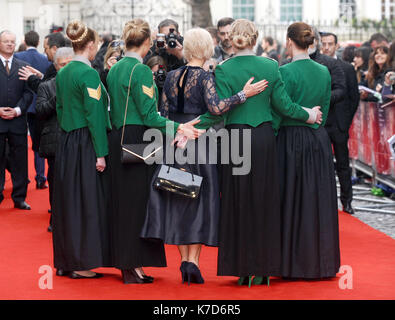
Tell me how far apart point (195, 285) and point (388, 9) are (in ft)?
127

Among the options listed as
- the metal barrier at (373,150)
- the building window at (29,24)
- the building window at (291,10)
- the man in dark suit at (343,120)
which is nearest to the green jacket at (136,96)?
the man in dark suit at (343,120)

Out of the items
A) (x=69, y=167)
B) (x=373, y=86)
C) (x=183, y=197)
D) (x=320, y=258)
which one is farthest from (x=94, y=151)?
(x=373, y=86)

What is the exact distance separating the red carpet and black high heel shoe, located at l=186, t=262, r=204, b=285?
63 millimetres

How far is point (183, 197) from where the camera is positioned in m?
6.48

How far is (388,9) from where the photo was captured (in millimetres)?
43062

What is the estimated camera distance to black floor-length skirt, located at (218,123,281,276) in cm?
641

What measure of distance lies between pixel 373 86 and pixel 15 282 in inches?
264

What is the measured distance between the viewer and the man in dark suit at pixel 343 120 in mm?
9812

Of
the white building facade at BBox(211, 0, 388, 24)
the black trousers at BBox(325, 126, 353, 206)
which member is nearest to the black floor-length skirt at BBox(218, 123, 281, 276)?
the black trousers at BBox(325, 126, 353, 206)

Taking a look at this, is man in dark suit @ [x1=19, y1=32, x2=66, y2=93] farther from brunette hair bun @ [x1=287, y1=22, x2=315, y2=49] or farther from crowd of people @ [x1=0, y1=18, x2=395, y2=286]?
brunette hair bun @ [x1=287, y1=22, x2=315, y2=49]

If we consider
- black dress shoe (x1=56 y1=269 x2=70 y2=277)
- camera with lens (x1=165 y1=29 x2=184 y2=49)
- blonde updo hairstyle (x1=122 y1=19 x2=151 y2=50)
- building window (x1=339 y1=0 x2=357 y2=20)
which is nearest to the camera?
blonde updo hairstyle (x1=122 y1=19 x2=151 y2=50)

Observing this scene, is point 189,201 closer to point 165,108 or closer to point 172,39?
point 165,108

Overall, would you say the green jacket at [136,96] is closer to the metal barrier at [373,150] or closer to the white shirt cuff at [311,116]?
the white shirt cuff at [311,116]
